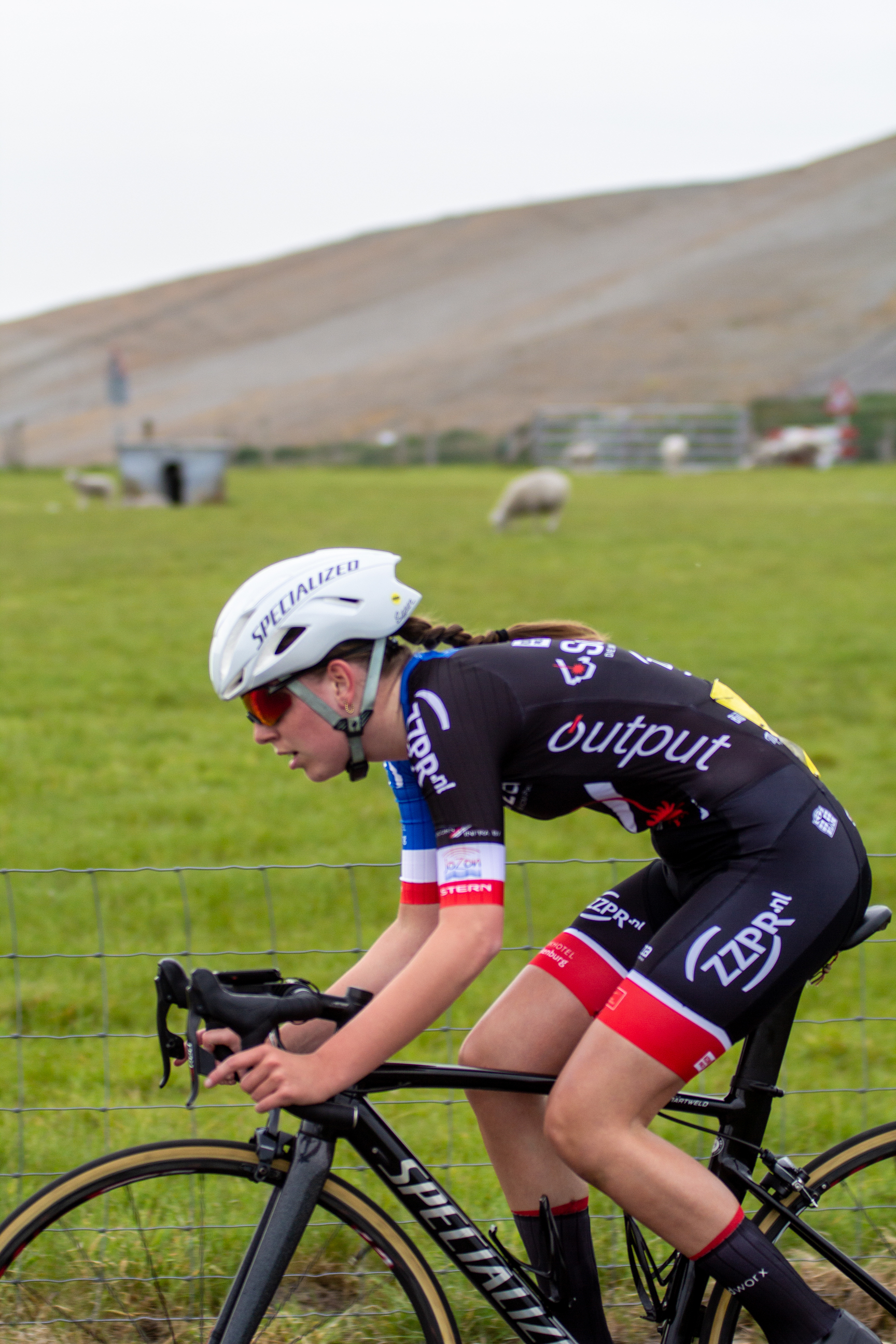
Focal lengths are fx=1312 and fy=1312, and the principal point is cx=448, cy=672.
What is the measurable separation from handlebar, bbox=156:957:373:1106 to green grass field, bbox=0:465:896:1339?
44.6 inches

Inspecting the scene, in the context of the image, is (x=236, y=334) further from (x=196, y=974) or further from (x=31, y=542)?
(x=196, y=974)

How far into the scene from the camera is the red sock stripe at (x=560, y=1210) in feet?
9.12

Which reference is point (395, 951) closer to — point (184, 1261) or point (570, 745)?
point (570, 745)

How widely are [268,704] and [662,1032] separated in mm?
972

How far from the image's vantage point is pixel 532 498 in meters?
22.6

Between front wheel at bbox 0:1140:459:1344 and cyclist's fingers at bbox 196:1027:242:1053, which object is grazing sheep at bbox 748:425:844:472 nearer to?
front wheel at bbox 0:1140:459:1344

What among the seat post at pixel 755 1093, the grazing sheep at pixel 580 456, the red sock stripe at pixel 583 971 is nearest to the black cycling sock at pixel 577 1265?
the seat post at pixel 755 1093

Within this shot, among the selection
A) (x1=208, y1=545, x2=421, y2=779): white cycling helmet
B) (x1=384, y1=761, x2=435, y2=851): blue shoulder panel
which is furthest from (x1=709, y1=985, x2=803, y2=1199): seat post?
(x1=208, y1=545, x2=421, y2=779): white cycling helmet

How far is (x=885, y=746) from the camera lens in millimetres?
9336

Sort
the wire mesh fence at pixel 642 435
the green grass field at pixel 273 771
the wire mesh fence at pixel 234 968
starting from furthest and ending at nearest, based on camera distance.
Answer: the wire mesh fence at pixel 642 435 → the green grass field at pixel 273 771 → the wire mesh fence at pixel 234 968

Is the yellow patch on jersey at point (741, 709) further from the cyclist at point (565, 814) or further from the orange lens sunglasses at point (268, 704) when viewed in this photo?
the orange lens sunglasses at point (268, 704)

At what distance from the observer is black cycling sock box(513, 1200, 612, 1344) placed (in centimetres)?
272

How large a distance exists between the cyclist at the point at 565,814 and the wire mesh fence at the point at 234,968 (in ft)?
1.92

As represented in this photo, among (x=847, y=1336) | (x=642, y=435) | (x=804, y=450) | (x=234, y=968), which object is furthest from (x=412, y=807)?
(x=642, y=435)
